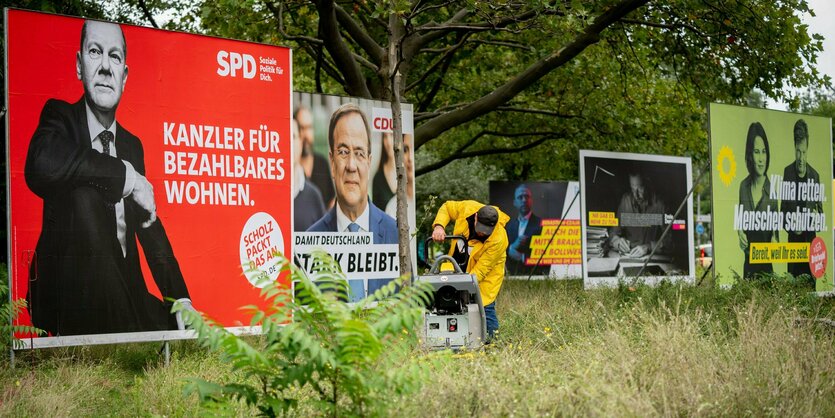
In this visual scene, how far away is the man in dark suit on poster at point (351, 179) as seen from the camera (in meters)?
12.6

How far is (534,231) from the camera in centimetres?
2531

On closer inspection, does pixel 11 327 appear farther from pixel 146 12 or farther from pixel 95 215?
pixel 146 12

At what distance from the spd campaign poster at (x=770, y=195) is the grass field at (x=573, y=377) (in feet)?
18.6

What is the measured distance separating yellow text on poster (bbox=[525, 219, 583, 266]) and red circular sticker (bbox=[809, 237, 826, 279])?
7698 mm

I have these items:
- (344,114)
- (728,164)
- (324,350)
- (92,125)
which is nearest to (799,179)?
(728,164)

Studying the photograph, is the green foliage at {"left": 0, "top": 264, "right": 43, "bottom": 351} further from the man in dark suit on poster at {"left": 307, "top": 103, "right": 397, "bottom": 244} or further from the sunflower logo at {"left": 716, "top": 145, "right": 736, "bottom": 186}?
the sunflower logo at {"left": 716, "top": 145, "right": 736, "bottom": 186}

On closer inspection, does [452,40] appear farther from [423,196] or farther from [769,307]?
[423,196]

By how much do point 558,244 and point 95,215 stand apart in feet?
55.0

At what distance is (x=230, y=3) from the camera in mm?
13117

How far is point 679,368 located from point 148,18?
14625 mm

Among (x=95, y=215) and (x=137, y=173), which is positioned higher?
(x=137, y=173)

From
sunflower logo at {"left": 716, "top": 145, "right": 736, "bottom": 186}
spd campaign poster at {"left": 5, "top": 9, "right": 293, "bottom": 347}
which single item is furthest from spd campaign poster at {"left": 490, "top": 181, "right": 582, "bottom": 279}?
spd campaign poster at {"left": 5, "top": 9, "right": 293, "bottom": 347}

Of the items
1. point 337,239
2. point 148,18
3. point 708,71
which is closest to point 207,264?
point 337,239

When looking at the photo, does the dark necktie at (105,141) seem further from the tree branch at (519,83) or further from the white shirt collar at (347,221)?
the tree branch at (519,83)
